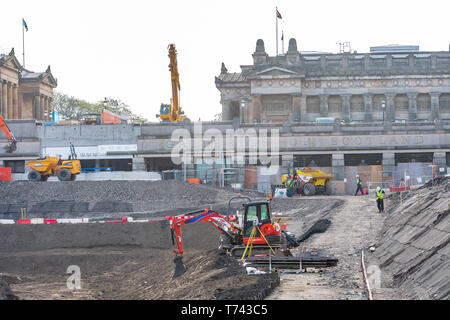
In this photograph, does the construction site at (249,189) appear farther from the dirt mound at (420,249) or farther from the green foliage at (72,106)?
the green foliage at (72,106)

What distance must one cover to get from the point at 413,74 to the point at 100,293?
5922 cm

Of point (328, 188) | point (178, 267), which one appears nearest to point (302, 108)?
point (328, 188)

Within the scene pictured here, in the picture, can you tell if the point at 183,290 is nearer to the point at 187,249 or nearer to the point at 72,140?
the point at 187,249

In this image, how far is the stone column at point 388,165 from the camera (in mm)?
51188

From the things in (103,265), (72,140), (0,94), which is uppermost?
(0,94)

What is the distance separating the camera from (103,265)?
2603 cm

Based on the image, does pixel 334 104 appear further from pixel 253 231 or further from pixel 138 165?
pixel 253 231

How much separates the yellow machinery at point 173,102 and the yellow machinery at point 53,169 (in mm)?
13957

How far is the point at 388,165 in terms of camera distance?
52594 millimetres

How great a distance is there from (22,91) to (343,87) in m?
44.9

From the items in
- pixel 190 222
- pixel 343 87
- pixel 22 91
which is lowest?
pixel 190 222

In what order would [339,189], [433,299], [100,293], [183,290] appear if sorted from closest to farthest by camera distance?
[433,299] → [183,290] → [100,293] → [339,189]

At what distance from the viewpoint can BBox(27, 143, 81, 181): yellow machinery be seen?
160ft
